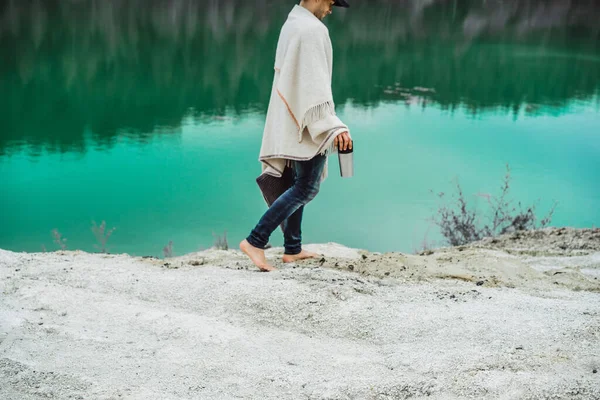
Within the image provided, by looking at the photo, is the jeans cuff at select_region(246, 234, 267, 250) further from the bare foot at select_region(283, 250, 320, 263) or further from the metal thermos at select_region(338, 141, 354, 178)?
the metal thermos at select_region(338, 141, 354, 178)

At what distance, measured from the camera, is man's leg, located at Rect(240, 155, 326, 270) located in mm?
3975

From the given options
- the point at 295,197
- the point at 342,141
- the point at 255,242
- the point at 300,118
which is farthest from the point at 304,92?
the point at 255,242

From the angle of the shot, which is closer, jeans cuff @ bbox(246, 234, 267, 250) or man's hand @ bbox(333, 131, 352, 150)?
man's hand @ bbox(333, 131, 352, 150)

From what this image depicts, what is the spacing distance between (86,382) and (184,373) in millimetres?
379

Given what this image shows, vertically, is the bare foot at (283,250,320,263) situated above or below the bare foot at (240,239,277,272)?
below

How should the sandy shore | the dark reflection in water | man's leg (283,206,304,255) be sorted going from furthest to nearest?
the dark reflection in water → man's leg (283,206,304,255) → the sandy shore

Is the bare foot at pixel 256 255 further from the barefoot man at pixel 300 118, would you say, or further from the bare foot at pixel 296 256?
the bare foot at pixel 296 256

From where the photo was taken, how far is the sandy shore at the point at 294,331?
2695mm

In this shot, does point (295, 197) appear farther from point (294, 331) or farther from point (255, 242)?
point (294, 331)

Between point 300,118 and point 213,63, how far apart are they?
1883 cm

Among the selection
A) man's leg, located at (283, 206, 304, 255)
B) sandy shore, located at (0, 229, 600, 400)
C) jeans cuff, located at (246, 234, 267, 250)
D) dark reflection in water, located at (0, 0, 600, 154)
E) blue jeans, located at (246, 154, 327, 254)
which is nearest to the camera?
sandy shore, located at (0, 229, 600, 400)

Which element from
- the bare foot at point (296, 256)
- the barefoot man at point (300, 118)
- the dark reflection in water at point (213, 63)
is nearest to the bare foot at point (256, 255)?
the barefoot man at point (300, 118)

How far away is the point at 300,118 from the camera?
3855mm

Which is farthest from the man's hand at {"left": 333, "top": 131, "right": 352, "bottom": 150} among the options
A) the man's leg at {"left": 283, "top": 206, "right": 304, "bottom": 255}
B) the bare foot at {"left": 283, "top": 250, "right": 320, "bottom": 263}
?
the bare foot at {"left": 283, "top": 250, "right": 320, "bottom": 263}
